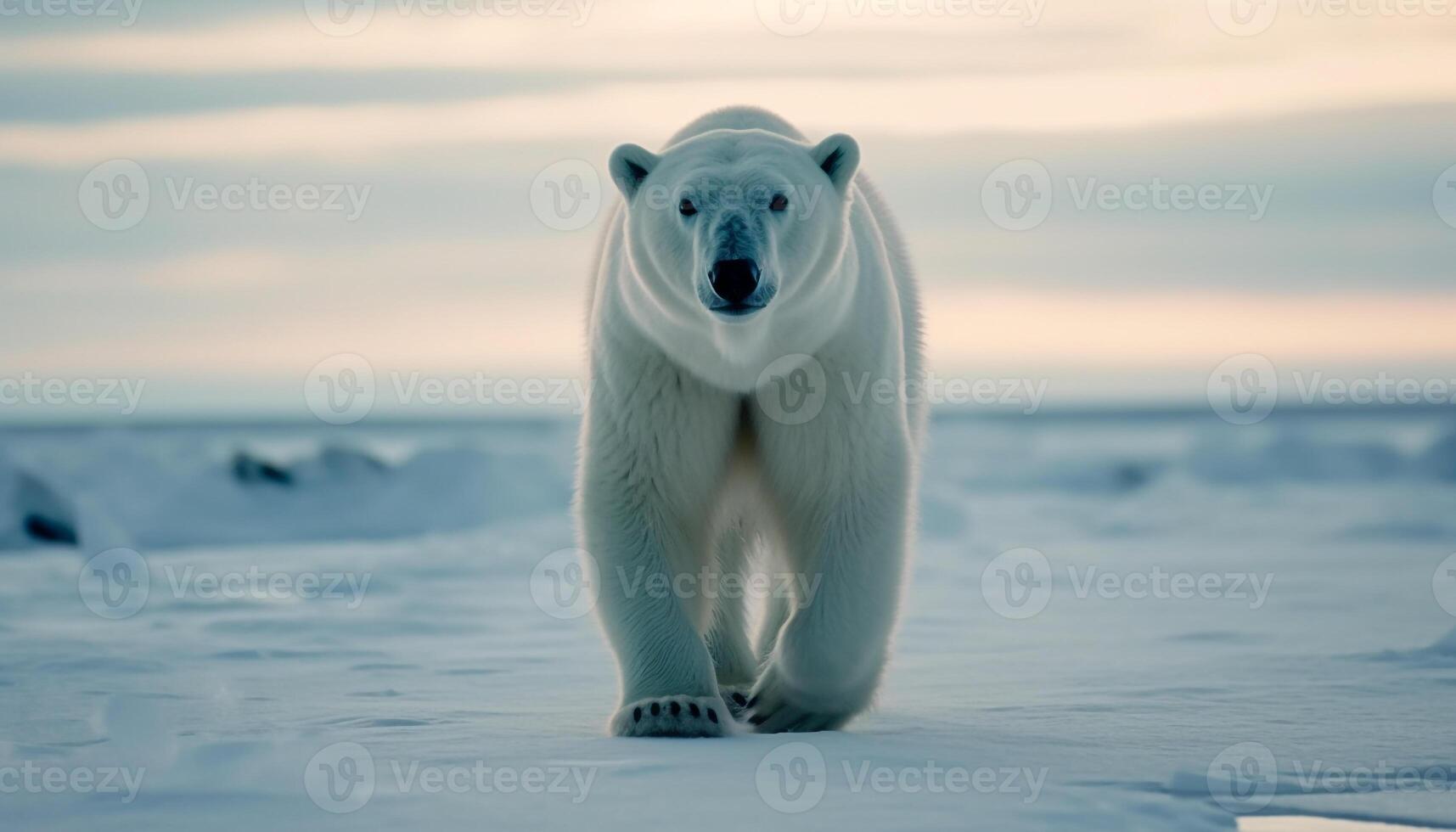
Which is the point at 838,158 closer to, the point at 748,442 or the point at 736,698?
the point at 748,442

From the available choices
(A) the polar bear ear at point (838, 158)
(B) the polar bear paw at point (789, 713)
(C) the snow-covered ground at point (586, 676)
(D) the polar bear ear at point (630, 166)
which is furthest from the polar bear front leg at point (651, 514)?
(A) the polar bear ear at point (838, 158)

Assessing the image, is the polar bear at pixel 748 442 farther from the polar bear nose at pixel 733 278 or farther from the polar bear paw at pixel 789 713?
the polar bear nose at pixel 733 278

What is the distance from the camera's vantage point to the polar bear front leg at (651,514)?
4.22 m

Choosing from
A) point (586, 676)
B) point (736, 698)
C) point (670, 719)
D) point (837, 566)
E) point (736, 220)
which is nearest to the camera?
point (736, 220)

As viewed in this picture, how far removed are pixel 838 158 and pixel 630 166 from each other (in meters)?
0.58

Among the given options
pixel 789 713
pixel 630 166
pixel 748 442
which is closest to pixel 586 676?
pixel 789 713

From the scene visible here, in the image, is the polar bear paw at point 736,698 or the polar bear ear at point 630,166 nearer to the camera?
the polar bear ear at point 630,166

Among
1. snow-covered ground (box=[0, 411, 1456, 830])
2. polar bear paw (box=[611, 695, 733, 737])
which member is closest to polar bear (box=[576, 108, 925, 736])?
polar bear paw (box=[611, 695, 733, 737])

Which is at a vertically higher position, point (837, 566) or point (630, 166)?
point (630, 166)

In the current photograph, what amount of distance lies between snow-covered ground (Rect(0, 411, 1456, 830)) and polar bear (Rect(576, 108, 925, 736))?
28cm

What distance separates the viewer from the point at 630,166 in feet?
14.3

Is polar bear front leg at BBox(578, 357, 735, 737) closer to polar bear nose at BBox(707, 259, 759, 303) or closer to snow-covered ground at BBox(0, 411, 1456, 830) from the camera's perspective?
snow-covered ground at BBox(0, 411, 1456, 830)

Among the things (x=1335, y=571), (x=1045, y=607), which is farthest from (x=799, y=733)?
(x=1335, y=571)

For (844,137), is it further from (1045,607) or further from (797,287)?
(1045,607)
